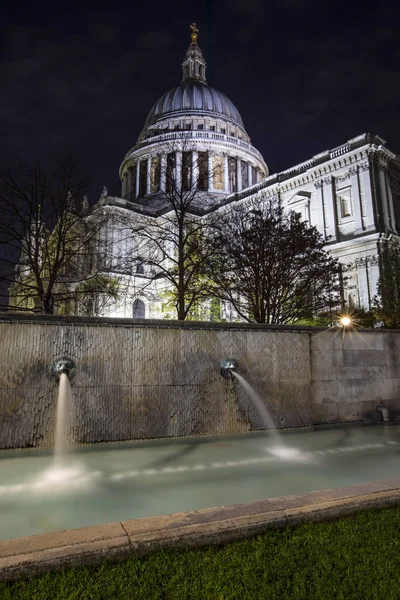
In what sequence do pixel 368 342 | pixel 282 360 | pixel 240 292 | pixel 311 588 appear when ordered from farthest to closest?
1. pixel 240 292
2. pixel 368 342
3. pixel 282 360
4. pixel 311 588

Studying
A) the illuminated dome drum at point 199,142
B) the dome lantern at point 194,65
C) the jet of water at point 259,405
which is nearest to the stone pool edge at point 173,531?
the jet of water at point 259,405

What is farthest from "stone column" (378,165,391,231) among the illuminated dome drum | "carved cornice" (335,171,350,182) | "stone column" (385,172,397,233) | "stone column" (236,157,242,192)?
"stone column" (236,157,242,192)

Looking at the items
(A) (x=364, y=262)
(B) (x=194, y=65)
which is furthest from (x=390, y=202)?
(B) (x=194, y=65)

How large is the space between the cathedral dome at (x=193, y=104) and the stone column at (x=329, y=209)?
36.6m

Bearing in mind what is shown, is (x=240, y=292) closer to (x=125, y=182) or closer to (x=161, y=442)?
(x=161, y=442)

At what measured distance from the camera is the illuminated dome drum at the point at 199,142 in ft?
218

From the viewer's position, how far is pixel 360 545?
11.8 ft

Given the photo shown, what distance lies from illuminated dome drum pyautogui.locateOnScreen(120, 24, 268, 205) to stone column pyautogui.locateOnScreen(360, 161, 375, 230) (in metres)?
24.1

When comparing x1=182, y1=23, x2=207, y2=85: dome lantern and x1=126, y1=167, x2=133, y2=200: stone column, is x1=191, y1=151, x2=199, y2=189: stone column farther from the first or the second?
x1=182, y1=23, x2=207, y2=85: dome lantern

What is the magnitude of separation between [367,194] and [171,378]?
127 feet

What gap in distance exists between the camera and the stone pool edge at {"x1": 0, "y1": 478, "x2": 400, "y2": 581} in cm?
314

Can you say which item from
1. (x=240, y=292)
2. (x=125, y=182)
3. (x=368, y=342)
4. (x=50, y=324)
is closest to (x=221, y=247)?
(x=240, y=292)

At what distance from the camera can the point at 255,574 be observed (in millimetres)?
3182

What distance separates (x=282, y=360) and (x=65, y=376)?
16.9 ft
